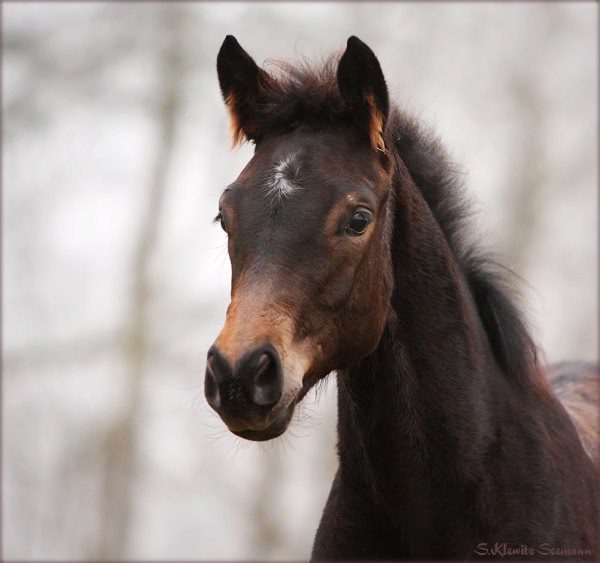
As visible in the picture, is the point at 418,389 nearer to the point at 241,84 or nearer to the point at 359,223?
the point at 359,223

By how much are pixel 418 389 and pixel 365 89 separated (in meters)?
1.30

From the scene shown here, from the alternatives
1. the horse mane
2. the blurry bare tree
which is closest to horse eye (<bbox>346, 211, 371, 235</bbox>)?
the horse mane

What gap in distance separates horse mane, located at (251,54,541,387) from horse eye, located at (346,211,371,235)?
52 centimetres

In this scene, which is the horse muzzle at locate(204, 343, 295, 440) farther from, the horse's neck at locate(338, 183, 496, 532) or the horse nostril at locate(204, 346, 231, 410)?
the horse's neck at locate(338, 183, 496, 532)

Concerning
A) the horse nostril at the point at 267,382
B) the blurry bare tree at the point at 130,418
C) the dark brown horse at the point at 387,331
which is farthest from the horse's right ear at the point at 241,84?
the blurry bare tree at the point at 130,418

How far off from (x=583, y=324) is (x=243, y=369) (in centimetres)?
1254

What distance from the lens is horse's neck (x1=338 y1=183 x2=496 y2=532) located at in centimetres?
314

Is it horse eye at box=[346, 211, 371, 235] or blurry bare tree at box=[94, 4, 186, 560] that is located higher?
horse eye at box=[346, 211, 371, 235]

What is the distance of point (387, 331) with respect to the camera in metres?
3.22

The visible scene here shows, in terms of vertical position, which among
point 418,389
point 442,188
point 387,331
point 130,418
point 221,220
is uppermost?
point 442,188

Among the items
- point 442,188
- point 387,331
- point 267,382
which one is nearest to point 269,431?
point 267,382

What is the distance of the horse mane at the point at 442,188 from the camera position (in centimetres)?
332

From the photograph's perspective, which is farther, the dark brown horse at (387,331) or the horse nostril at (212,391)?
Result: the dark brown horse at (387,331)

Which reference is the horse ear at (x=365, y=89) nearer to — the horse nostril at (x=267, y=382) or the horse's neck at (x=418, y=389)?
the horse's neck at (x=418, y=389)
